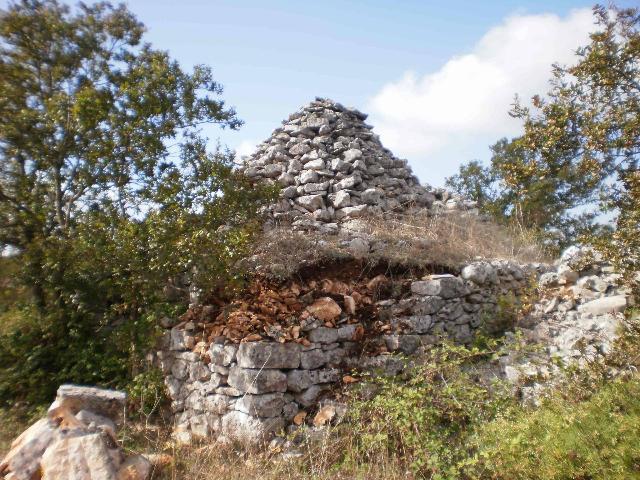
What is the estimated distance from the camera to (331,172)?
789 cm

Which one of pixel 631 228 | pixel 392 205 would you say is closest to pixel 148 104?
pixel 392 205

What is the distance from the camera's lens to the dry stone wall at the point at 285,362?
174 inches

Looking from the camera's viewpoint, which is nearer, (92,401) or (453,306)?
(92,401)

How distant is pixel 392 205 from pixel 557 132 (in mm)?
3481

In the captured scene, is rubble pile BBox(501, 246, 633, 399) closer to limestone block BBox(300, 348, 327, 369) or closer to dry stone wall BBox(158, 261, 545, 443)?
dry stone wall BBox(158, 261, 545, 443)

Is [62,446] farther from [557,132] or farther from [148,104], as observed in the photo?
[557,132]

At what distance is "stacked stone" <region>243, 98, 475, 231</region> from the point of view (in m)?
7.44

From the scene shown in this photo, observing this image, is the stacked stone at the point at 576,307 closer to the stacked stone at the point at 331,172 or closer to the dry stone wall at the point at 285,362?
the dry stone wall at the point at 285,362

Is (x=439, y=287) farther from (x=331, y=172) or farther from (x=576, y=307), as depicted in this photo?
(x=331, y=172)

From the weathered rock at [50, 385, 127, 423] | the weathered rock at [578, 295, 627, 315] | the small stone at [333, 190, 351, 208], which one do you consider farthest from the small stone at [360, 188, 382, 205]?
the weathered rock at [50, 385, 127, 423]

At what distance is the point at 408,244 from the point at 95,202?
184 inches

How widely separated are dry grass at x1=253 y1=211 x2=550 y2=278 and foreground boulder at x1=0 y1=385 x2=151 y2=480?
234 centimetres

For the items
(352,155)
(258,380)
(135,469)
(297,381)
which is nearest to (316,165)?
(352,155)

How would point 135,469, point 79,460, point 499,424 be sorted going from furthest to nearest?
point 499,424 → point 135,469 → point 79,460
